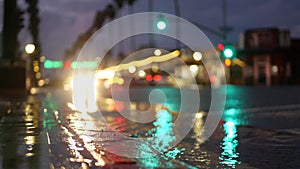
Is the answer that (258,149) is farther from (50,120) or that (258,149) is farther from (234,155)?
(50,120)

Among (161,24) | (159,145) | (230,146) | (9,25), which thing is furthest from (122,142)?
(9,25)

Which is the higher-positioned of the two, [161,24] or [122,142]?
[161,24]

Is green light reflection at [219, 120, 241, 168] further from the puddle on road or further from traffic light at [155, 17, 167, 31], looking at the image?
traffic light at [155, 17, 167, 31]

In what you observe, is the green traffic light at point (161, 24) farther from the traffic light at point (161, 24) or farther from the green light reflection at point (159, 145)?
the green light reflection at point (159, 145)

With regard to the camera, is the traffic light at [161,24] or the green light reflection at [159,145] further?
the traffic light at [161,24]

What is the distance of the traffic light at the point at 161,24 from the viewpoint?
2662cm

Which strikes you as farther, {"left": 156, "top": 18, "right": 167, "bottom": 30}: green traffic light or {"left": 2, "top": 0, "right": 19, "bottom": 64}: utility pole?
{"left": 2, "top": 0, "right": 19, "bottom": 64}: utility pole

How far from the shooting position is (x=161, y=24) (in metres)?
26.7

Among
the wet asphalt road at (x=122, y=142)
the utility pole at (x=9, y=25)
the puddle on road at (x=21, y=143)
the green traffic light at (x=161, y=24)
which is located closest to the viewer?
the puddle on road at (x=21, y=143)

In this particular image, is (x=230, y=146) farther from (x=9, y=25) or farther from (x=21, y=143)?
(x=9, y=25)

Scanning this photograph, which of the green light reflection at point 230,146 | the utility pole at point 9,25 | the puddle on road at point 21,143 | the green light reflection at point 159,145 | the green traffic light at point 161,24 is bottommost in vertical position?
the green light reflection at point 230,146

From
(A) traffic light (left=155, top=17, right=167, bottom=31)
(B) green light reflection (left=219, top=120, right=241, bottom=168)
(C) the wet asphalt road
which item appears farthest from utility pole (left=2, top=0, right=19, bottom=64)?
(B) green light reflection (left=219, top=120, right=241, bottom=168)

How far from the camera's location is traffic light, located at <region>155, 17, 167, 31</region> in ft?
87.3

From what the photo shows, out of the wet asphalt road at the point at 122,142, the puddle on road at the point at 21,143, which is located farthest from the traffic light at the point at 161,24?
the puddle on road at the point at 21,143
